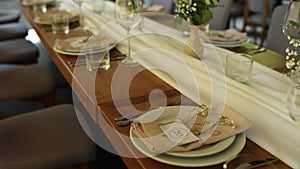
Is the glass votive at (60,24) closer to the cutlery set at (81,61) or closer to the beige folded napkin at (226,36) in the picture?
the cutlery set at (81,61)

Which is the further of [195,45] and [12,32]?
[12,32]

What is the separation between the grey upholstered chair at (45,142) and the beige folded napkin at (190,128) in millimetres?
455

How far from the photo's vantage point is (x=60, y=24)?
214cm

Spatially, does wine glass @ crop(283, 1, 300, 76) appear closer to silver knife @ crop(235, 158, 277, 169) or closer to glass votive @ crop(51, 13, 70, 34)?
silver knife @ crop(235, 158, 277, 169)

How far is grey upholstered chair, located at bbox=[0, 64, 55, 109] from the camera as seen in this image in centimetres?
189

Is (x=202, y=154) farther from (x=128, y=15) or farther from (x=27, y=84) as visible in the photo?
(x=27, y=84)

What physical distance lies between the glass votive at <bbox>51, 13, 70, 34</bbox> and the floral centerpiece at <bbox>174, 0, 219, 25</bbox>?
0.83 metres

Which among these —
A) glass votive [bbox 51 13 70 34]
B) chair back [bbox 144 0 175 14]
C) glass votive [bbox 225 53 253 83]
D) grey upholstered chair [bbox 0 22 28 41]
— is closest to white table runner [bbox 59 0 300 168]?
glass votive [bbox 225 53 253 83]

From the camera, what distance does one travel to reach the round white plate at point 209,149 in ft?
2.74

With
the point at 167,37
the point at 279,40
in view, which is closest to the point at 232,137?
the point at 167,37

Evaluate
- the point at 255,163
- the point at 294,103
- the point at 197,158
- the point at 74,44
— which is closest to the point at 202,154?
the point at 197,158

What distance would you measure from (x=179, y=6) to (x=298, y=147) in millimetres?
760

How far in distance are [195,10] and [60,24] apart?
1.02 metres

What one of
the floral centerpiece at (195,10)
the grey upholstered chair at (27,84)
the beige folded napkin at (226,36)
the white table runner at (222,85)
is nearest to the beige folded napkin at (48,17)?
the grey upholstered chair at (27,84)
